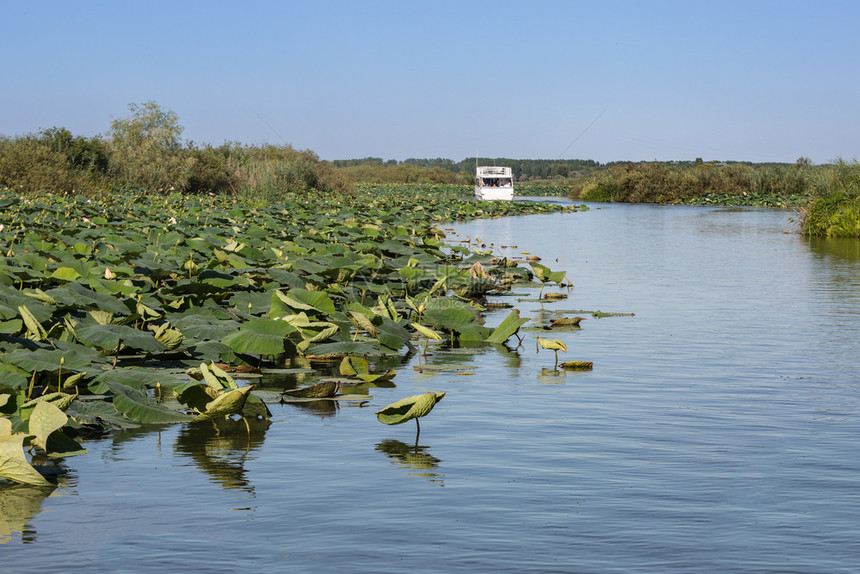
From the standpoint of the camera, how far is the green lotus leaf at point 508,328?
8984 millimetres

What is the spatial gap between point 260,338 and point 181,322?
1176 mm

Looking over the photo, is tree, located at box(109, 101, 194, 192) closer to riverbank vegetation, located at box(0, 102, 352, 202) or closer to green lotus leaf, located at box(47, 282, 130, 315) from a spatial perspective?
riverbank vegetation, located at box(0, 102, 352, 202)

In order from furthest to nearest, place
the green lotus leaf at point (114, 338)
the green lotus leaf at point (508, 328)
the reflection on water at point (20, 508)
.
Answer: the green lotus leaf at point (508, 328) → the green lotus leaf at point (114, 338) → the reflection on water at point (20, 508)

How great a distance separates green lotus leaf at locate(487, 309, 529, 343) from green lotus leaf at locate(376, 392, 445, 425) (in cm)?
357

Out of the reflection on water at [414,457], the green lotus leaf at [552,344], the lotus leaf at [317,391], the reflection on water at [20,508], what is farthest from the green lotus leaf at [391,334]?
the reflection on water at [20,508]

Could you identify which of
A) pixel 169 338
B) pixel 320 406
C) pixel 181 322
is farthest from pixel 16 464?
pixel 181 322

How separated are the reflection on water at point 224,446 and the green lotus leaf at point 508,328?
3.52 metres

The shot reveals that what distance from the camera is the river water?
383cm

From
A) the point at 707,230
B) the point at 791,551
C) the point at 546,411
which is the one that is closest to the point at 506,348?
the point at 546,411

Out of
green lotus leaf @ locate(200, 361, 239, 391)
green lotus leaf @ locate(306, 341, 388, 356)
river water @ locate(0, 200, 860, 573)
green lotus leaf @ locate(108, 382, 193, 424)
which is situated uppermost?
green lotus leaf @ locate(200, 361, 239, 391)

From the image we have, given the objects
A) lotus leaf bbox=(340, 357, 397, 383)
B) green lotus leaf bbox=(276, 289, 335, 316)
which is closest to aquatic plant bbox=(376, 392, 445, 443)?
lotus leaf bbox=(340, 357, 397, 383)

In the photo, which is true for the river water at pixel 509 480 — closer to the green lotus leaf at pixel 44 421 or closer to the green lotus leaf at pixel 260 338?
the green lotus leaf at pixel 44 421

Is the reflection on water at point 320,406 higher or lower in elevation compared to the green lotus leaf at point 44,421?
lower

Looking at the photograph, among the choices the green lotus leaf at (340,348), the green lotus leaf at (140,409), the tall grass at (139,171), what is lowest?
the green lotus leaf at (140,409)
